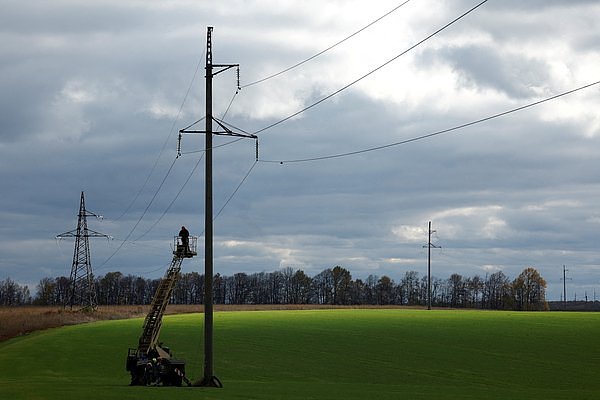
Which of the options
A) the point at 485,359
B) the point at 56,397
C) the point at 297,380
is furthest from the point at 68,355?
the point at 56,397

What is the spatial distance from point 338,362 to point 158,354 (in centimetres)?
1559

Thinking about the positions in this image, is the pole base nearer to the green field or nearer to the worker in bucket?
the green field

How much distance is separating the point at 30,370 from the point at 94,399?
75.4ft

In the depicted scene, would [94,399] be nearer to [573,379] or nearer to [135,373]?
[135,373]

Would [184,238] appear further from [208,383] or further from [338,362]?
[338,362]

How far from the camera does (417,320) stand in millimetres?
90125

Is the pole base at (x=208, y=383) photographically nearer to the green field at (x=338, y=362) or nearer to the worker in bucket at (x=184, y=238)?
A: the green field at (x=338, y=362)

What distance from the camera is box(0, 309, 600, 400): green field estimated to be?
33438 millimetres

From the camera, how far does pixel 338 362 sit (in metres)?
51.6

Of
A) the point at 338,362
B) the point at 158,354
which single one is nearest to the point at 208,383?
the point at 158,354

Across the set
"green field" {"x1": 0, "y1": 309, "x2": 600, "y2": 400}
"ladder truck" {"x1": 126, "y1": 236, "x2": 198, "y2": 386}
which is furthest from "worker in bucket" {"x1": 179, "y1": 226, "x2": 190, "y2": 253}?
"green field" {"x1": 0, "y1": 309, "x2": 600, "y2": 400}

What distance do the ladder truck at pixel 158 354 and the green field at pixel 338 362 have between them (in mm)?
1475

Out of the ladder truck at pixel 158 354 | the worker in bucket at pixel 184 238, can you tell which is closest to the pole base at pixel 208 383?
the ladder truck at pixel 158 354

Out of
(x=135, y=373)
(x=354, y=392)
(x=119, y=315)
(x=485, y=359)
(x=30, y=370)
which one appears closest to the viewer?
(x=354, y=392)
